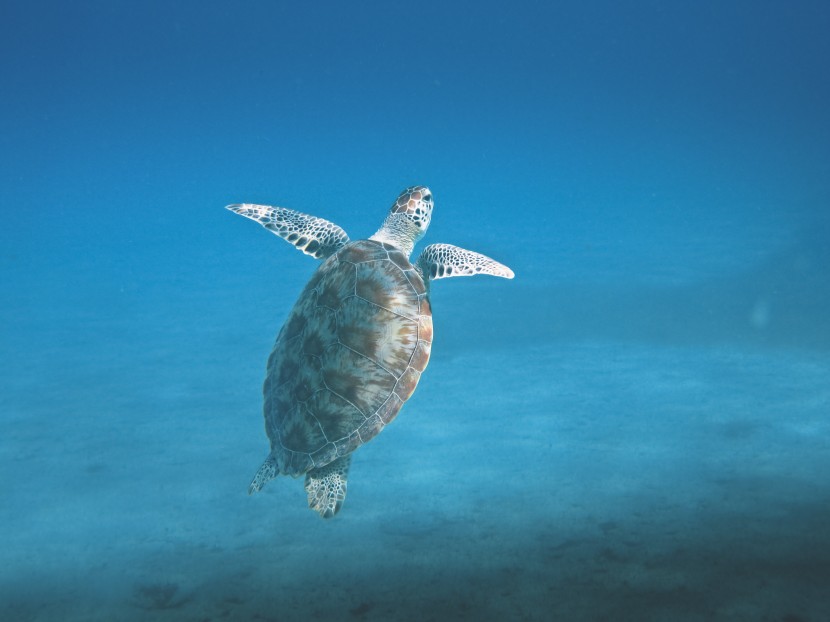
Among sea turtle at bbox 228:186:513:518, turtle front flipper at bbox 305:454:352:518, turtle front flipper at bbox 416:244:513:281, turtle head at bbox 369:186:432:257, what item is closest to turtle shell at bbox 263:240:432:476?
sea turtle at bbox 228:186:513:518

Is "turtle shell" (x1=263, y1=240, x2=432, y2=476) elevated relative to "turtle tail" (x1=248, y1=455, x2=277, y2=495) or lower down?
elevated

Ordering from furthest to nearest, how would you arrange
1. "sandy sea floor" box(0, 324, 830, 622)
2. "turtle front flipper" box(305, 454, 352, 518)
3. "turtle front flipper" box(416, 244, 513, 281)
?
1. "turtle front flipper" box(416, 244, 513, 281)
2. "turtle front flipper" box(305, 454, 352, 518)
3. "sandy sea floor" box(0, 324, 830, 622)

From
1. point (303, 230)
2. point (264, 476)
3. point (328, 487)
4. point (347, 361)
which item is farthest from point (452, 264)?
point (264, 476)

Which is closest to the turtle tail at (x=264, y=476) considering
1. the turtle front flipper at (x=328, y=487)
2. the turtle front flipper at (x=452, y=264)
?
the turtle front flipper at (x=328, y=487)

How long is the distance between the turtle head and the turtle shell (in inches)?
51.3

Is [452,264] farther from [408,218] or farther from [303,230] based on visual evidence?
[303,230]

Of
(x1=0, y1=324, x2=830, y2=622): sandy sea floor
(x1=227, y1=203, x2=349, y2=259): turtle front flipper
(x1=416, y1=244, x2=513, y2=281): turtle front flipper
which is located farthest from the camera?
(x1=227, y1=203, x2=349, y2=259): turtle front flipper

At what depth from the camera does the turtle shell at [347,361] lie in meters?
4.46

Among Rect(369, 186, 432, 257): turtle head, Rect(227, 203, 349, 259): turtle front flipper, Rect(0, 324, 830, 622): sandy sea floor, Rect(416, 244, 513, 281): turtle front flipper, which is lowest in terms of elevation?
Rect(0, 324, 830, 622): sandy sea floor

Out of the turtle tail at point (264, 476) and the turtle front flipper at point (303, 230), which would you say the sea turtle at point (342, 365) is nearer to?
the turtle tail at point (264, 476)

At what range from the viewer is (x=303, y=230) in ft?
20.8

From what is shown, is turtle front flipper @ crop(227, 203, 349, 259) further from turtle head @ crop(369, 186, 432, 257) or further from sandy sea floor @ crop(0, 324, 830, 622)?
sandy sea floor @ crop(0, 324, 830, 622)

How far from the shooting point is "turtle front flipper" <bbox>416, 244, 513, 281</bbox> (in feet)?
18.1

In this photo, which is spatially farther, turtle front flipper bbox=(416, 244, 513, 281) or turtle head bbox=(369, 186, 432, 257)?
turtle head bbox=(369, 186, 432, 257)
